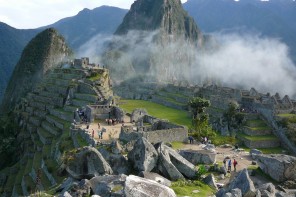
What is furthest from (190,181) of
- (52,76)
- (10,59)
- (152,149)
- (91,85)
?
(10,59)

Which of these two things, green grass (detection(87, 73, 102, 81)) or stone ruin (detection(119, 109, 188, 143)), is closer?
stone ruin (detection(119, 109, 188, 143))

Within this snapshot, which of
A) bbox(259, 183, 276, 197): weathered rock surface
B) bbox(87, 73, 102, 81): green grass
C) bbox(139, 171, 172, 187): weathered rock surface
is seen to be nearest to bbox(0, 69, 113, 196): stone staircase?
bbox(87, 73, 102, 81): green grass

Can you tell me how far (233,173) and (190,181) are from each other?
4570mm

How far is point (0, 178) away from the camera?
53.3 metres

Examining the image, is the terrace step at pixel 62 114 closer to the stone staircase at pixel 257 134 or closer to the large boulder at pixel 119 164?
Result: the stone staircase at pixel 257 134

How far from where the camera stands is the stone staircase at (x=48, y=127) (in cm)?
4031

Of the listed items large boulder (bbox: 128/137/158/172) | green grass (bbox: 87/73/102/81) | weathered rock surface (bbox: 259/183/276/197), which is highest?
green grass (bbox: 87/73/102/81)

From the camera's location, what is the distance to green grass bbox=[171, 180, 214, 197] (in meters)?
20.0

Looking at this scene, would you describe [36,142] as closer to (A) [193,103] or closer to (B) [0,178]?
(B) [0,178]

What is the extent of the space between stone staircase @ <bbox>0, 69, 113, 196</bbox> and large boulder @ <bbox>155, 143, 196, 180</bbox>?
481 inches

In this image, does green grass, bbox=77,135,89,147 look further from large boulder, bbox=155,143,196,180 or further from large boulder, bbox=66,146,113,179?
large boulder, bbox=155,143,196,180

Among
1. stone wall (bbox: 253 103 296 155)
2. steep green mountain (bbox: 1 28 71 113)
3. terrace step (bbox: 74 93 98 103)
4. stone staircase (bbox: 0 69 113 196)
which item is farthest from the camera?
steep green mountain (bbox: 1 28 71 113)

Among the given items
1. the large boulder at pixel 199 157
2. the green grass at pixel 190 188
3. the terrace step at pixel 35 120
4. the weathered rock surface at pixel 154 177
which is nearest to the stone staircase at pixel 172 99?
the terrace step at pixel 35 120

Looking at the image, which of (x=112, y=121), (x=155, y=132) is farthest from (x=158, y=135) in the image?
(x=112, y=121)
